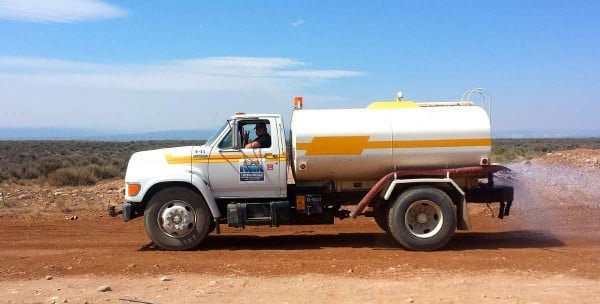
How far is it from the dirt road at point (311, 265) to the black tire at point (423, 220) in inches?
10.2

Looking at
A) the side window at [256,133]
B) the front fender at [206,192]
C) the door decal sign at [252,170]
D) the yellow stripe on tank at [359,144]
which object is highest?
the side window at [256,133]

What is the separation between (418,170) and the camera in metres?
10.3

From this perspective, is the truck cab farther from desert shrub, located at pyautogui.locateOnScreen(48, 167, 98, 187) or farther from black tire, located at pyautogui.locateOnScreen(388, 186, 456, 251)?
desert shrub, located at pyautogui.locateOnScreen(48, 167, 98, 187)

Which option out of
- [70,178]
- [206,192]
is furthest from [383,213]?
[70,178]

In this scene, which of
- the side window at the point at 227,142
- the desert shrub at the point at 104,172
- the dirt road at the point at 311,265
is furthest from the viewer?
the desert shrub at the point at 104,172

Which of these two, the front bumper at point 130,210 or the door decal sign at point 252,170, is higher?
the door decal sign at point 252,170

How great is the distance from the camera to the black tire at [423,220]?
10.1 m

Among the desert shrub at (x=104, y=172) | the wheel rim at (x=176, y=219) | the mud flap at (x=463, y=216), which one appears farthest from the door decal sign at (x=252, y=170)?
the desert shrub at (x=104, y=172)

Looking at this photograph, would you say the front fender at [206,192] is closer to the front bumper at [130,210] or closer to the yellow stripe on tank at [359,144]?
the front bumper at [130,210]

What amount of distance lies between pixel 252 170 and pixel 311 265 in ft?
6.98

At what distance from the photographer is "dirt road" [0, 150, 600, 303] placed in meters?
7.26

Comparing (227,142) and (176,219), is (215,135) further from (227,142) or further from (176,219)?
(176,219)

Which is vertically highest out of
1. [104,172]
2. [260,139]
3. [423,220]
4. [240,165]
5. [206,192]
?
[260,139]

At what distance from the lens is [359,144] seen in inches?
395
